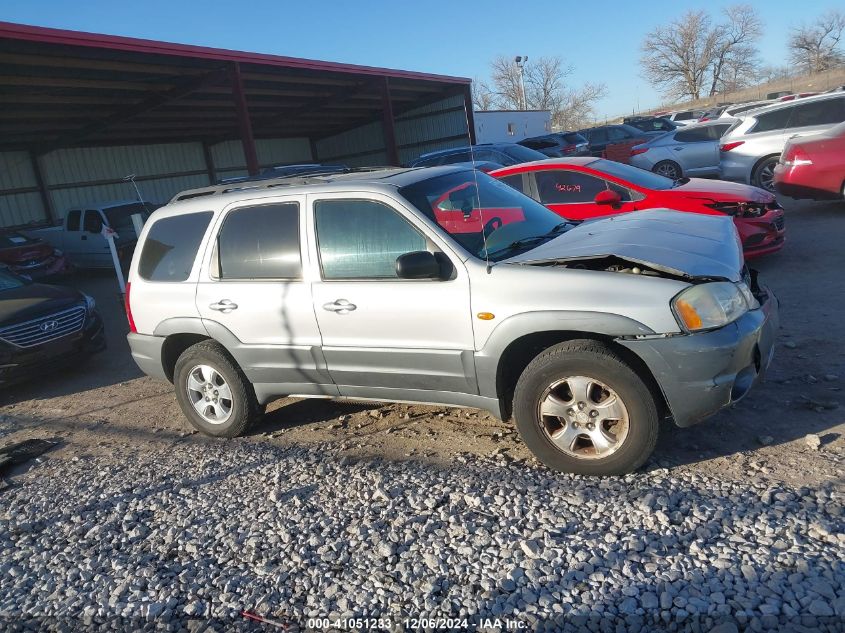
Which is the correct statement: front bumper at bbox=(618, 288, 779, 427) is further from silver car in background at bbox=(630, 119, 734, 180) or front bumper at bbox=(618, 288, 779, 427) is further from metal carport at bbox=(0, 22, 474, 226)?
silver car in background at bbox=(630, 119, 734, 180)

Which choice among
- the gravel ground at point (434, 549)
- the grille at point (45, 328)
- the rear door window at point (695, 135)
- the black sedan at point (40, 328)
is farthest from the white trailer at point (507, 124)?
the gravel ground at point (434, 549)

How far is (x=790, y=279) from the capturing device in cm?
730

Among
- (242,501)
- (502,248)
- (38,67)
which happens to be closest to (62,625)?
(242,501)

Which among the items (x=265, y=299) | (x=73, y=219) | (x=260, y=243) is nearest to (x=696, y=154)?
(x=260, y=243)

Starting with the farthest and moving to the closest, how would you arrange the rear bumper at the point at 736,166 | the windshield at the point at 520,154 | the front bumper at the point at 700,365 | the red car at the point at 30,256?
Answer: the windshield at the point at 520,154 → the red car at the point at 30,256 → the rear bumper at the point at 736,166 → the front bumper at the point at 700,365

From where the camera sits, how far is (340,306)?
4.33 m

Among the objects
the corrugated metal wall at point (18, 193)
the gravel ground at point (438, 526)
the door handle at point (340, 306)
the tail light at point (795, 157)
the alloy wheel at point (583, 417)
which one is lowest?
the gravel ground at point (438, 526)

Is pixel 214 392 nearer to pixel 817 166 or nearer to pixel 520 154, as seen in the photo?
pixel 817 166

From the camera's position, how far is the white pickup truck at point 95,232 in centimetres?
1446

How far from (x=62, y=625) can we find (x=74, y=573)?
1.45ft

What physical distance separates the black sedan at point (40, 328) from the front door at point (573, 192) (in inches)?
222

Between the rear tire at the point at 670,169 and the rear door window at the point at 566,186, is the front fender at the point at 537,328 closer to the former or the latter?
the rear door window at the point at 566,186

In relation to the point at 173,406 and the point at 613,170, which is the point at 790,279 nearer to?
the point at 613,170

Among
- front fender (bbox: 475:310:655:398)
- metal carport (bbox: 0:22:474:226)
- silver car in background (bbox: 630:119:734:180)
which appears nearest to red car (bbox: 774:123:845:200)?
silver car in background (bbox: 630:119:734:180)
